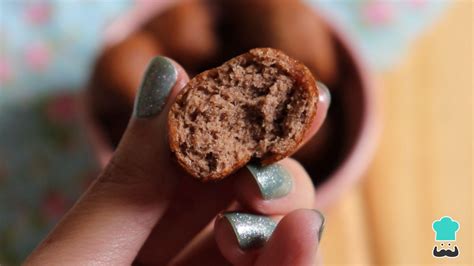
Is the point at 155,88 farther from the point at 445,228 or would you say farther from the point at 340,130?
the point at 445,228

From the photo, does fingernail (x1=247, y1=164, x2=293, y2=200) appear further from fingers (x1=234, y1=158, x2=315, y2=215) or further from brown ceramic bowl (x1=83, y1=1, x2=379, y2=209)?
brown ceramic bowl (x1=83, y1=1, x2=379, y2=209)

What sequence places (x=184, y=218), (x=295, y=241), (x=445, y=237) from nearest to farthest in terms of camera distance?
(x=295, y=241) → (x=184, y=218) → (x=445, y=237)

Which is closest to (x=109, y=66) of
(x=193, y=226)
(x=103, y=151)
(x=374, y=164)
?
(x=103, y=151)

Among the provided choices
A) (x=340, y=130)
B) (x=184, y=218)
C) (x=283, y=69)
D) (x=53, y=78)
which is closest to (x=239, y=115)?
(x=283, y=69)

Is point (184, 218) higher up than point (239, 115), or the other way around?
point (239, 115)

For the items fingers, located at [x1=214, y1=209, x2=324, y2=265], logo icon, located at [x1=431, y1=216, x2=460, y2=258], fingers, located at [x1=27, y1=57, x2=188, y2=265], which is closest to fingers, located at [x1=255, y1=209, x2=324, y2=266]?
fingers, located at [x1=214, y1=209, x2=324, y2=265]

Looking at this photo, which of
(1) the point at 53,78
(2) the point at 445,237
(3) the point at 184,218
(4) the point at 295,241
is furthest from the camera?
(1) the point at 53,78

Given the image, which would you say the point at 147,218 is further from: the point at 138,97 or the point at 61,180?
the point at 61,180
